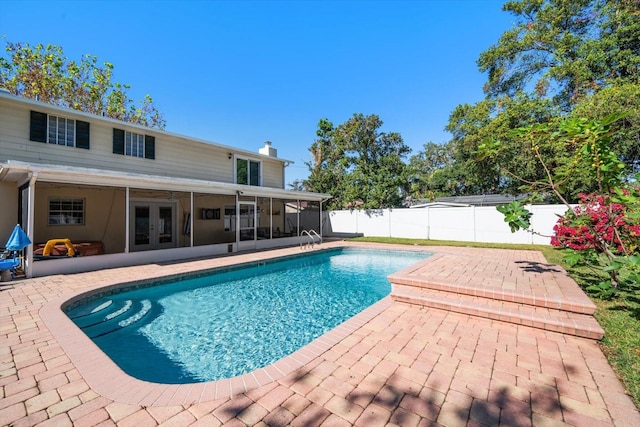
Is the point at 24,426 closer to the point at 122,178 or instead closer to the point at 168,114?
the point at 122,178

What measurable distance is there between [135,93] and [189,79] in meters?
8.89

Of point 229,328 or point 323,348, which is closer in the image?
point 323,348

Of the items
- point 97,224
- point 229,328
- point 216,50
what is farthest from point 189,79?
point 229,328

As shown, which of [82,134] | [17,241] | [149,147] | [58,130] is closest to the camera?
[17,241]

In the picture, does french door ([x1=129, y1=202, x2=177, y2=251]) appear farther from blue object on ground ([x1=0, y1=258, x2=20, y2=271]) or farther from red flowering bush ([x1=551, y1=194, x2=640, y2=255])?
red flowering bush ([x1=551, y1=194, x2=640, y2=255])

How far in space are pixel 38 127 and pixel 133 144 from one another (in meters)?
2.86

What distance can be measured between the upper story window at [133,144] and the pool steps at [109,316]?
7.88 meters

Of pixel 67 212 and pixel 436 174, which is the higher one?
pixel 436 174

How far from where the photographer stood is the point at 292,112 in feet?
73.0

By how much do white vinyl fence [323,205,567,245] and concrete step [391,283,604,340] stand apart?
10.6 meters

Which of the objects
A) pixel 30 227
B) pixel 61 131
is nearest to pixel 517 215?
pixel 30 227

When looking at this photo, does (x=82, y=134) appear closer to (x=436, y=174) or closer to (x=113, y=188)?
(x=113, y=188)

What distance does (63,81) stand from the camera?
1838 centimetres

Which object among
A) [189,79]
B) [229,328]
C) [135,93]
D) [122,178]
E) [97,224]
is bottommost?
[229,328]
